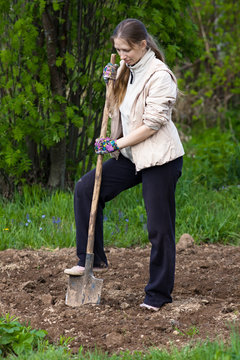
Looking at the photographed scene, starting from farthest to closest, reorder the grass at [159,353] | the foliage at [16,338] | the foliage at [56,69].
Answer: the foliage at [56,69]
the foliage at [16,338]
the grass at [159,353]

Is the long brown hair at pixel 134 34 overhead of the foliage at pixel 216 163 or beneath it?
overhead

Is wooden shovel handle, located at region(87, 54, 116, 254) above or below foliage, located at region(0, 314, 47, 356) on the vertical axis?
Result: above

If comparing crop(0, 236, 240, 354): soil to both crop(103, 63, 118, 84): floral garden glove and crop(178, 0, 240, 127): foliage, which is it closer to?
crop(103, 63, 118, 84): floral garden glove

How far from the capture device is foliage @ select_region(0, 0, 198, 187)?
5.63 m

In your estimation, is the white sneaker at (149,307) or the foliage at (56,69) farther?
the foliage at (56,69)

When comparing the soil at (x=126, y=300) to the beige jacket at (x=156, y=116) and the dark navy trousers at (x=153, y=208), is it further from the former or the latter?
the beige jacket at (x=156, y=116)

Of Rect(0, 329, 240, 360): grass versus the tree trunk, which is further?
the tree trunk

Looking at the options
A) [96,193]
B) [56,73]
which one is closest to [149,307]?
[96,193]

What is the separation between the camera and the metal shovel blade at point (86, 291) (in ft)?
12.6

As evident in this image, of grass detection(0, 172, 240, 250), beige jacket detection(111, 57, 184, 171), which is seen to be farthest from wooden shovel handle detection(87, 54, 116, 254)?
grass detection(0, 172, 240, 250)

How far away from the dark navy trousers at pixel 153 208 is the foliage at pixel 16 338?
0.81m

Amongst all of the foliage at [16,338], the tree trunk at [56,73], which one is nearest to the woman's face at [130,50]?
the foliage at [16,338]

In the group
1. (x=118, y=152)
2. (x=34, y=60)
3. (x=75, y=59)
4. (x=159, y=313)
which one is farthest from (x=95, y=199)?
(x=75, y=59)

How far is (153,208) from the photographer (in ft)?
11.7
